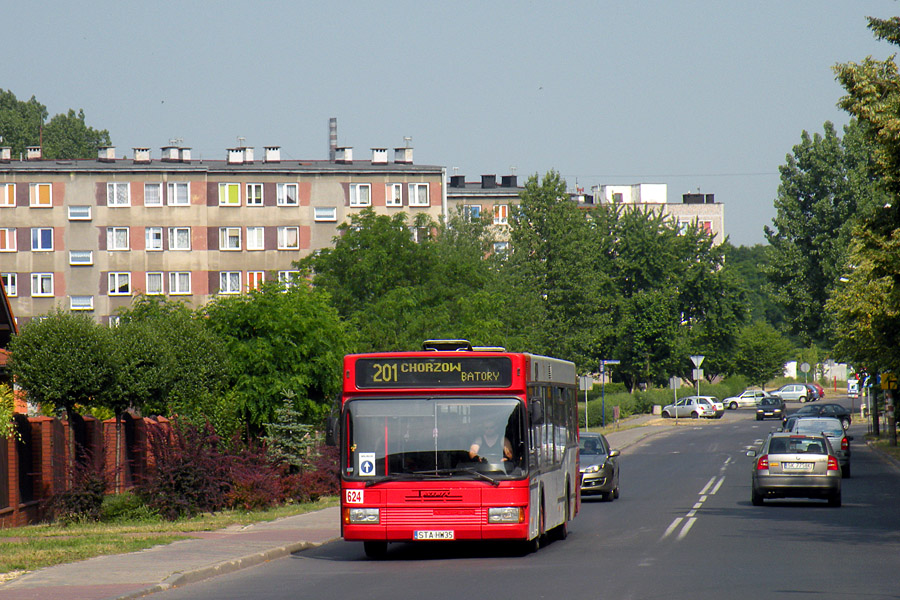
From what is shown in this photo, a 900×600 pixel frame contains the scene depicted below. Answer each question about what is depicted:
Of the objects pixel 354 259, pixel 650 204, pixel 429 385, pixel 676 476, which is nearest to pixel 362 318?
pixel 354 259

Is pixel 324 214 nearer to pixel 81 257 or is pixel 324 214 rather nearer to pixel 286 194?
pixel 286 194

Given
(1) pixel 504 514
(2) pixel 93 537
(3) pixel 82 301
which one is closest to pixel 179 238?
(3) pixel 82 301

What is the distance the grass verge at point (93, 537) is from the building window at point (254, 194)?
57.4m

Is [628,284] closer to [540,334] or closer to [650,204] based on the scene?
[540,334]

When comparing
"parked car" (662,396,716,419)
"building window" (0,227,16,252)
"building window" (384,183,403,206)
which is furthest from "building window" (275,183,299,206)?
"parked car" (662,396,716,419)

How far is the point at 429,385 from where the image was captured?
16.2m

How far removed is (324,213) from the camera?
81812 millimetres

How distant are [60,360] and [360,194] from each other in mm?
59168

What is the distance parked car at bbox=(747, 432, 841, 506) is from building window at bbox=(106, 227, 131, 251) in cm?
6035

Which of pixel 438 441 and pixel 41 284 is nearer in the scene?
pixel 438 441

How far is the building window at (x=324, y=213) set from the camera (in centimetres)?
8162

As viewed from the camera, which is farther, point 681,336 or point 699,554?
point 681,336

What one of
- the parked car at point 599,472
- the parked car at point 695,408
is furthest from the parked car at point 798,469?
the parked car at point 695,408

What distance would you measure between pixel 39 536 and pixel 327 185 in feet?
209
